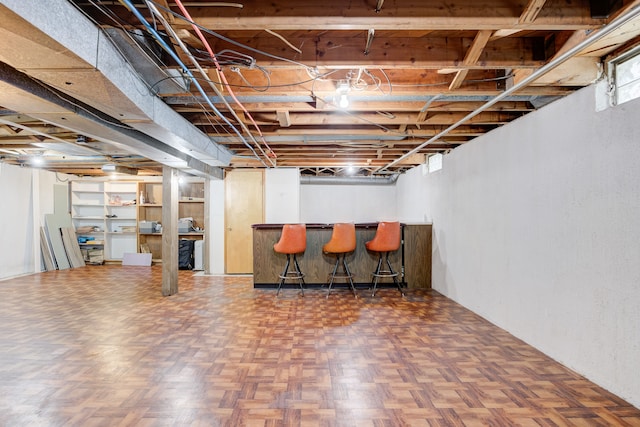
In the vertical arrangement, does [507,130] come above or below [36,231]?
above

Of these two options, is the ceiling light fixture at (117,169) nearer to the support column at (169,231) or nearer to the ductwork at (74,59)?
the support column at (169,231)

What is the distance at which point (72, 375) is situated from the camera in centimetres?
→ 242

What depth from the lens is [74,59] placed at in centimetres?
164

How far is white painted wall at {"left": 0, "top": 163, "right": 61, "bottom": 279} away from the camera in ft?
20.3

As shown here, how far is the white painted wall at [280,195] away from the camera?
21.7 ft

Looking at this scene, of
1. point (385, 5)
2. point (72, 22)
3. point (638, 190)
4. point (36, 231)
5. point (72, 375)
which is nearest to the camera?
point (72, 22)

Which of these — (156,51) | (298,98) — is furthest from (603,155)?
(156,51)

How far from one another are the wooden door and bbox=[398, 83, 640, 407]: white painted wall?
13.2 ft

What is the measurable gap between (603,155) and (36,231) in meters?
9.07

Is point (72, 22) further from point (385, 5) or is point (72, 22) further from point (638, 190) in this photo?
point (638, 190)

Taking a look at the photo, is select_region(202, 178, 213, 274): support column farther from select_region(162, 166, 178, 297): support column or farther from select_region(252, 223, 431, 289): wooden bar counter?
select_region(252, 223, 431, 289): wooden bar counter

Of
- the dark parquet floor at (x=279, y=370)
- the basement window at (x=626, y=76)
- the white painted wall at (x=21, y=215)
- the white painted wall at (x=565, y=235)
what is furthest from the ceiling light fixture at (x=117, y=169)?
the basement window at (x=626, y=76)

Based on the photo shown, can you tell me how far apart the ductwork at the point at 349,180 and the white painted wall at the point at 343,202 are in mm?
124

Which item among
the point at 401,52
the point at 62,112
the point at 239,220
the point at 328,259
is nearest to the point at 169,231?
the point at 239,220
